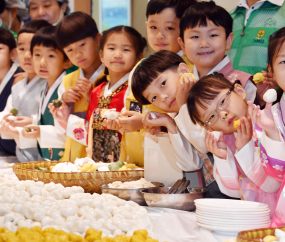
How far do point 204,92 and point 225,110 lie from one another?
8 centimetres

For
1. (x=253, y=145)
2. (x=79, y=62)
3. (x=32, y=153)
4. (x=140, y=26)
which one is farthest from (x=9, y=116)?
(x=253, y=145)

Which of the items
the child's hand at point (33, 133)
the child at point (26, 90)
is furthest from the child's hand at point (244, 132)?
the child at point (26, 90)

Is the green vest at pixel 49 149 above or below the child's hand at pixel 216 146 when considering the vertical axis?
below

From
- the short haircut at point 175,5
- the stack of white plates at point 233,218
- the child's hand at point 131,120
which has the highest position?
the short haircut at point 175,5

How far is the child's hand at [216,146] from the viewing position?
3.65 feet

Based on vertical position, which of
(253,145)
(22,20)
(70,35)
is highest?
(22,20)

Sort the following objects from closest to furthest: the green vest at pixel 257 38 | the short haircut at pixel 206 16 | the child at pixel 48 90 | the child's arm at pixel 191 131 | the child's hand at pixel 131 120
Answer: the child's arm at pixel 191 131 < the short haircut at pixel 206 16 < the child's hand at pixel 131 120 < the green vest at pixel 257 38 < the child at pixel 48 90

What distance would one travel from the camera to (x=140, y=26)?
97.6 inches

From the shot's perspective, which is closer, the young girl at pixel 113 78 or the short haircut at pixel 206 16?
the short haircut at pixel 206 16

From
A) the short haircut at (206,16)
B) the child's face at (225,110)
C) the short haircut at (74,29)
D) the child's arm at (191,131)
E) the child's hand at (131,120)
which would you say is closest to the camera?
the child's face at (225,110)

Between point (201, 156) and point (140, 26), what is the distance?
137 cm

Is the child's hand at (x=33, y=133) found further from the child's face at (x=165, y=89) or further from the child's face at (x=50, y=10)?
the child's face at (x=165, y=89)

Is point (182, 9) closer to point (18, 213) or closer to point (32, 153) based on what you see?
point (18, 213)

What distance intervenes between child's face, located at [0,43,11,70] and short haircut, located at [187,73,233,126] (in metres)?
2.32
